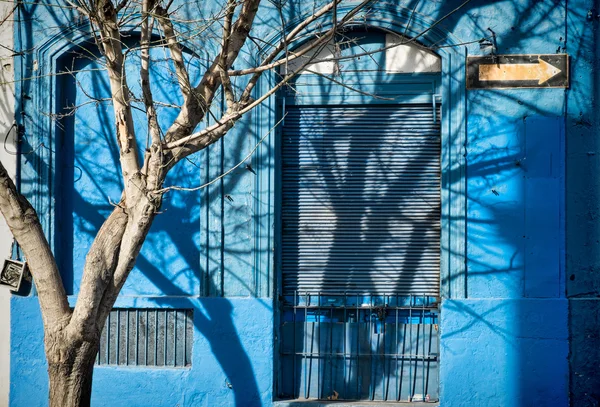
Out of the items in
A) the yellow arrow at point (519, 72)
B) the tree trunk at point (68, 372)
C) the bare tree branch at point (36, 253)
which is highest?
the yellow arrow at point (519, 72)

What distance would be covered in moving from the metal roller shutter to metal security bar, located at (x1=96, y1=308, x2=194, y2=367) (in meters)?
1.12

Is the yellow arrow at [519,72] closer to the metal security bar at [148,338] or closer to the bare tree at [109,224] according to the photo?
the bare tree at [109,224]

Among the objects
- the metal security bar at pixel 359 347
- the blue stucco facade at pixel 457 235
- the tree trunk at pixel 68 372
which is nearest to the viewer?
the tree trunk at pixel 68 372

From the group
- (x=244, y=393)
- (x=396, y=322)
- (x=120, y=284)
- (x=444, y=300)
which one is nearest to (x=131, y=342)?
(x=244, y=393)

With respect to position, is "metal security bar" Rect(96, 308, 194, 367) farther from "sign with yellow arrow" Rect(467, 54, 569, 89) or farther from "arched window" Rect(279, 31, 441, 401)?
"sign with yellow arrow" Rect(467, 54, 569, 89)

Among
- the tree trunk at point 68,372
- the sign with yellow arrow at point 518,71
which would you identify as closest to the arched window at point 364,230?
the sign with yellow arrow at point 518,71

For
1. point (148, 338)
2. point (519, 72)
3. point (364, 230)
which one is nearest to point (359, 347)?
point (364, 230)

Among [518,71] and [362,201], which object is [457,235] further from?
[518,71]

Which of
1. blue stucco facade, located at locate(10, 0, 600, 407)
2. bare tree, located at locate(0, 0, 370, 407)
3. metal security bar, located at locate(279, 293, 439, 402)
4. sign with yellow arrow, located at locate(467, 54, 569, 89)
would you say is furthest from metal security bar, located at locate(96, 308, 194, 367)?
sign with yellow arrow, located at locate(467, 54, 569, 89)

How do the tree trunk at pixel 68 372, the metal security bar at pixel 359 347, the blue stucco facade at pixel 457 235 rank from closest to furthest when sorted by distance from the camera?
1. the tree trunk at pixel 68 372
2. the blue stucco facade at pixel 457 235
3. the metal security bar at pixel 359 347

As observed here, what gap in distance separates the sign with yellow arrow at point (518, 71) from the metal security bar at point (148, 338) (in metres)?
3.66

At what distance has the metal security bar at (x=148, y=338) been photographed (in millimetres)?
6938

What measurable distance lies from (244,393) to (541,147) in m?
3.70

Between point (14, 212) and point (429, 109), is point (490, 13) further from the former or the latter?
point (14, 212)
